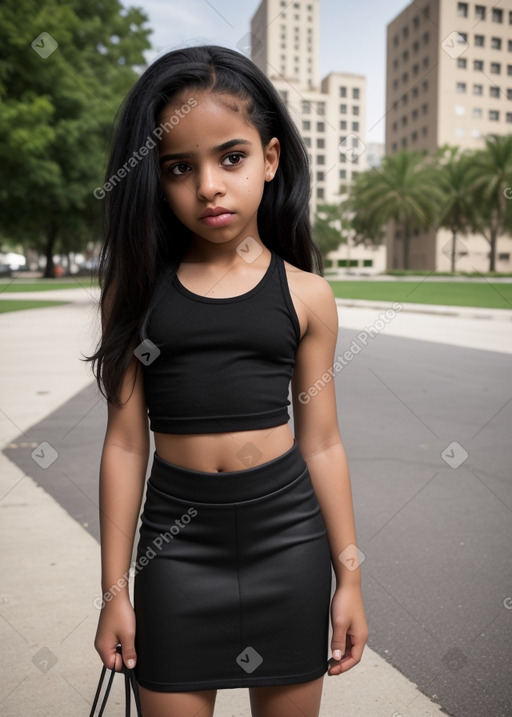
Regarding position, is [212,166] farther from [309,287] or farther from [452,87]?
[452,87]

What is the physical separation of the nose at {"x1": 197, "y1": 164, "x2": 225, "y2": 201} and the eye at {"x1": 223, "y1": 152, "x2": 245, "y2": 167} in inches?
1.1

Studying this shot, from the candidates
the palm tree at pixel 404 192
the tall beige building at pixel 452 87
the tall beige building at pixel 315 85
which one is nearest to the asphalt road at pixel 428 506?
the palm tree at pixel 404 192

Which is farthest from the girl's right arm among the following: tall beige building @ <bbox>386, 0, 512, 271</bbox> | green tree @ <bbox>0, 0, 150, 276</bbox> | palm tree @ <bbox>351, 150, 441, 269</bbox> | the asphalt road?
tall beige building @ <bbox>386, 0, 512, 271</bbox>

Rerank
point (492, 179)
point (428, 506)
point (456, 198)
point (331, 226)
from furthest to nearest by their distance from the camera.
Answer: point (331, 226), point (456, 198), point (492, 179), point (428, 506)

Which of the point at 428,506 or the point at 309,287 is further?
the point at 428,506

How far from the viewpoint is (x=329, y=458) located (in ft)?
4.78

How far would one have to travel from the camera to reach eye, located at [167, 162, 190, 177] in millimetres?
1349

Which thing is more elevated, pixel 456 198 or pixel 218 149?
pixel 456 198

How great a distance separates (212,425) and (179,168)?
48 centimetres

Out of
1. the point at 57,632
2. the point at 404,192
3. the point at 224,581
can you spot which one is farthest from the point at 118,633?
the point at 404,192

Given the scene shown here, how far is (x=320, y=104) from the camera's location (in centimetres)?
8062

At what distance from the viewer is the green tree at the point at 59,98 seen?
744 inches

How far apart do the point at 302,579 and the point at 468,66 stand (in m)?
72.0

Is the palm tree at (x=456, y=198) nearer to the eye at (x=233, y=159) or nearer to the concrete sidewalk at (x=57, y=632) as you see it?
the concrete sidewalk at (x=57, y=632)
